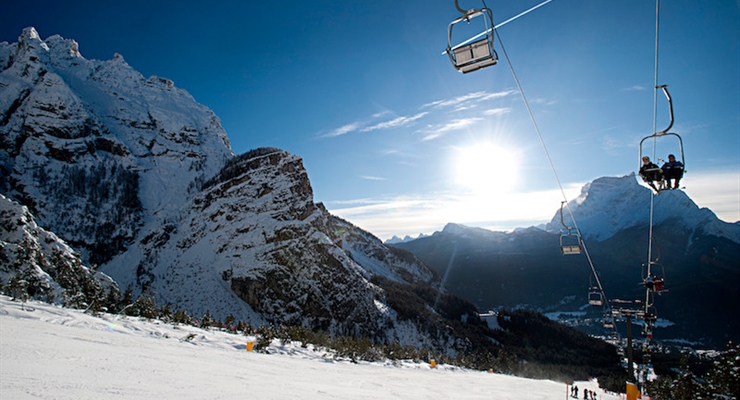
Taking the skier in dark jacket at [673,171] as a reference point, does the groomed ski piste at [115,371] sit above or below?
below

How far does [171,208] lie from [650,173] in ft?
389

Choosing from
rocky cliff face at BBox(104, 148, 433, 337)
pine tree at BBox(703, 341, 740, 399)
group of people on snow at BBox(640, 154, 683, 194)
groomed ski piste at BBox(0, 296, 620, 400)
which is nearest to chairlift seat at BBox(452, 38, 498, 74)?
group of people on snow at BBox(640, 154, 683, 194)

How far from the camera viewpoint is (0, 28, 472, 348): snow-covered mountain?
80.9m

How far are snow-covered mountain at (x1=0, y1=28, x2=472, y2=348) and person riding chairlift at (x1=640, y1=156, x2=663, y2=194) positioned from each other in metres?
72.3

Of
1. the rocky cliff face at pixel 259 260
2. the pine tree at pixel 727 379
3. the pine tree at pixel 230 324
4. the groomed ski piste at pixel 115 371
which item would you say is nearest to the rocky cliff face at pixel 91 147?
the rocky cliff face at pixel 259 260

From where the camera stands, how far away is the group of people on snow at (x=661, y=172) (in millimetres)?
10211

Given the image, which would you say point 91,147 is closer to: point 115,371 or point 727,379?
point 115,371

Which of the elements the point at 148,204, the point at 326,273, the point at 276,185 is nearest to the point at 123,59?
the point at 148,204

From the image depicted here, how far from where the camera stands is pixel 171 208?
4304 inches

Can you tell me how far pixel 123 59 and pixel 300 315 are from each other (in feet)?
482

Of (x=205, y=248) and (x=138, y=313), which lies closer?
(x=138, y=313)

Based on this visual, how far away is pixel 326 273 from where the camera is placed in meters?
85.9

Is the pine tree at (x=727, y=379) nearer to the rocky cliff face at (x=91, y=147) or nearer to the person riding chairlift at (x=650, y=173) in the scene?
the person riding chairlift at (x=650, y=173)

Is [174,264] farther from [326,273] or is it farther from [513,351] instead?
[513,351]
